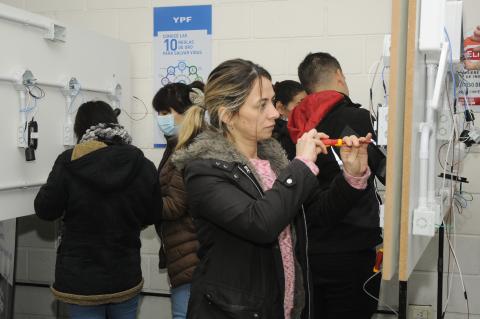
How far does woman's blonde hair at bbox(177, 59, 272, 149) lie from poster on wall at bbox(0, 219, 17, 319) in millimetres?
1504

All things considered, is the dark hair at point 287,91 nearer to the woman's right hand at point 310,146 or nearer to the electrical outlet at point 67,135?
the electrical outlet at point 67,135

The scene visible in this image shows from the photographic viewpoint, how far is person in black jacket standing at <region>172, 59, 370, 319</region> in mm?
1396

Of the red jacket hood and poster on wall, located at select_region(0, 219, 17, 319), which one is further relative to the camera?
poster on wall, located at select_region(0, 219, 17, 319)

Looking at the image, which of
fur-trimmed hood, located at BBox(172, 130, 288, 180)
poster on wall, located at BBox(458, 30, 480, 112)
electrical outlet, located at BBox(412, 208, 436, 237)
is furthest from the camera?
poster on wall, located at BBox(458, 30, 480, 112)

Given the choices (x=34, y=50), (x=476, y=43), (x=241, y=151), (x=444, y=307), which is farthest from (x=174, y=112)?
(x=444, y=307)

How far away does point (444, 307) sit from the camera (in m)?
2.78

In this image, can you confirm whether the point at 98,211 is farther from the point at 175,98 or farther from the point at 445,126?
the point at 445,126

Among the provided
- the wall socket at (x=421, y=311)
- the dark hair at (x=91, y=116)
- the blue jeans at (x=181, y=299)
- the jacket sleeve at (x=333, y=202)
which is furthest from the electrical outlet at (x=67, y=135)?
the wall socket at (x=421, y=311)

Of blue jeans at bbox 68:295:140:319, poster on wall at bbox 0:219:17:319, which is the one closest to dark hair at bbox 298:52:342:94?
blue jeans at bbox 68:295:140:319

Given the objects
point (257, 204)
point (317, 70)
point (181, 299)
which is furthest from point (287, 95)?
point (257, 204)

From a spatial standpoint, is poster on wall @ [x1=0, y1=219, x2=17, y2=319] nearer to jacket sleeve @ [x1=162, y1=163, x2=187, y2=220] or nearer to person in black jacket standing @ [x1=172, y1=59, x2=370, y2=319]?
jacket sleeve @ [x1=162, y1=163, x2=187, y2=220]

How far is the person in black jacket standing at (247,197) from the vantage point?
1.40 m

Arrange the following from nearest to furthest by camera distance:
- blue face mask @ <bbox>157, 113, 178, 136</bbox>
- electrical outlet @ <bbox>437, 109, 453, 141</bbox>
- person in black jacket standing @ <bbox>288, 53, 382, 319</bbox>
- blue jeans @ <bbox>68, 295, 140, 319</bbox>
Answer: electrical outlet @ <bbox>437, 109, 453, 141</bbox>, person in black jacket standing @ <bbox>288, 53, 382, 319</bbox>, blue jeans @ <bbox>68, 295, 140, 319</bbox>, blue face mask @ <bbox>157, 113, 178, 136</bbox>

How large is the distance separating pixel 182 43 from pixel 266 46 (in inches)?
19.1
